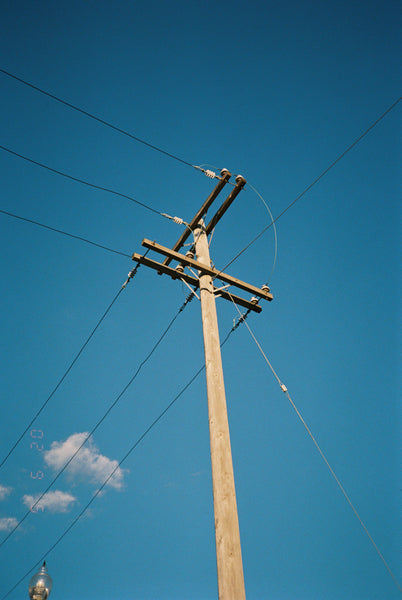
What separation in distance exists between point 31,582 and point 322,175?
7.76m

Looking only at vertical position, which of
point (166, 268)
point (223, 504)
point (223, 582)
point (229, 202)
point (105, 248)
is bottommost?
point (223, 582)

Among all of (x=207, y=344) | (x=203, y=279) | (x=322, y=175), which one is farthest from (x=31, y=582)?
(x=322, y=175)

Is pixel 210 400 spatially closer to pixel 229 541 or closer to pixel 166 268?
pixel 229 541

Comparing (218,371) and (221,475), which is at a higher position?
(218,371)

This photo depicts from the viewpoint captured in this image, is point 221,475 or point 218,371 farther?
A: point 218,371

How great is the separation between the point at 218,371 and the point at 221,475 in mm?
1400

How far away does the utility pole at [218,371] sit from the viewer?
379 centimetres

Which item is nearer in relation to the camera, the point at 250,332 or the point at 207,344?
the point at 207,344

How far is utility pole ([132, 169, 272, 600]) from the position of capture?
379 cm

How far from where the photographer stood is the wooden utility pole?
3.70 m

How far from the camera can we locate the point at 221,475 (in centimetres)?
436

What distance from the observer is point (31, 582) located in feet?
14.9

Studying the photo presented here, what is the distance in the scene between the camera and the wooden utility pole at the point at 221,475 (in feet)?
12.1

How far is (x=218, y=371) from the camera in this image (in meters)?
5.30
